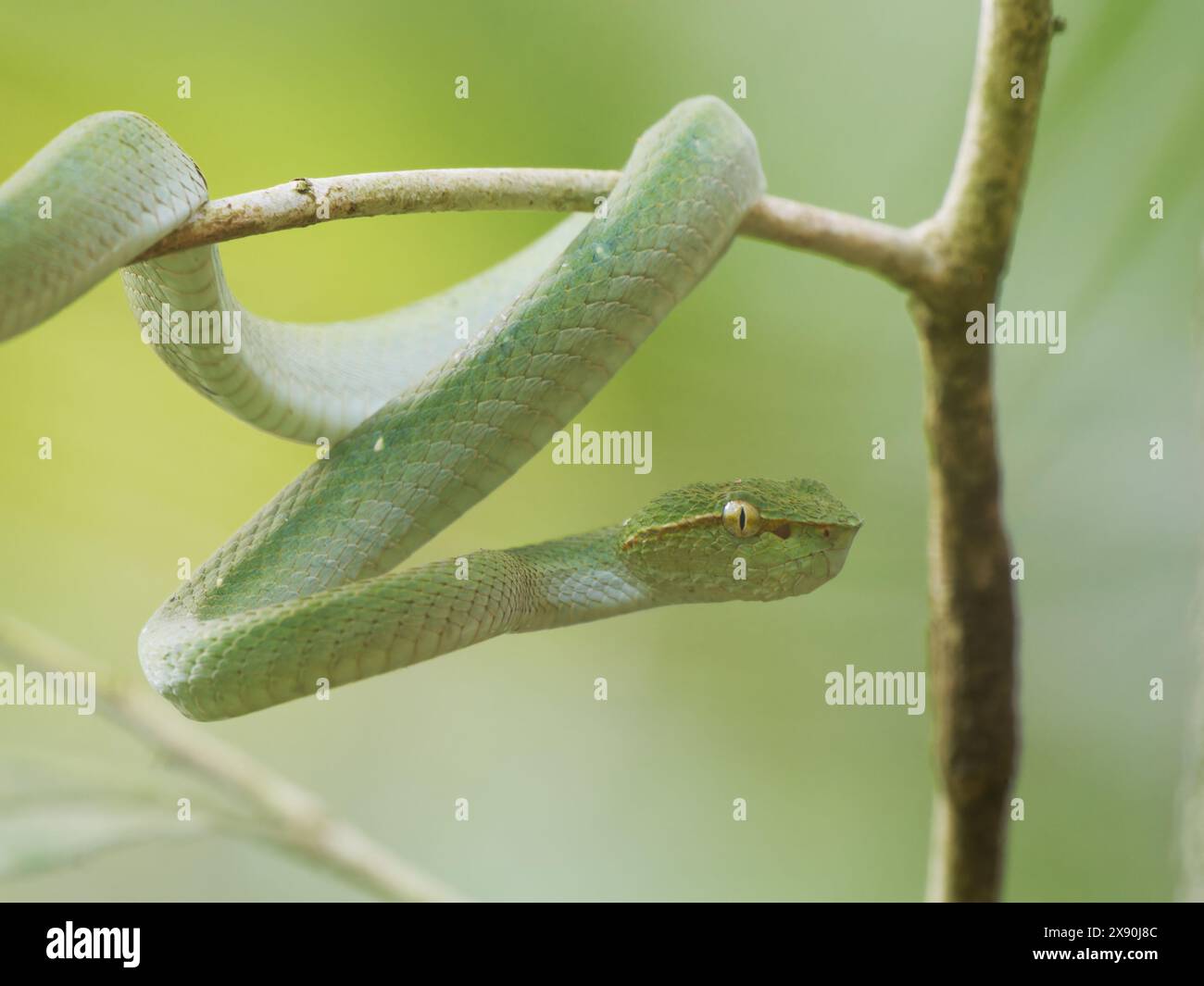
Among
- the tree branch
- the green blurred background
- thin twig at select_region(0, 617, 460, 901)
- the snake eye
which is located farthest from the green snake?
the green blurred background

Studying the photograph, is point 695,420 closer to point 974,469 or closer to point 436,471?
point 974,469

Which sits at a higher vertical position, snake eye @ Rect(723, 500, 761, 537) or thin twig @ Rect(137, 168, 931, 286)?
thin twig @ Rect(137, 168, 931, 286)

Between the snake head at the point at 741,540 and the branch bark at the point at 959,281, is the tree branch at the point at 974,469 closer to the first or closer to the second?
the branch bark at the point at 959,281

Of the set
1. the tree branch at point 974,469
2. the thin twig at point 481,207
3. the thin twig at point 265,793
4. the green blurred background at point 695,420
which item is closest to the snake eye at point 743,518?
Answer: the thin twig at point 481,207

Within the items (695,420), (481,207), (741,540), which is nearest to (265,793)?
(741,540)

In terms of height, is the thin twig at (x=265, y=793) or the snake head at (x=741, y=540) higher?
the snake head at (x=741, y=540)

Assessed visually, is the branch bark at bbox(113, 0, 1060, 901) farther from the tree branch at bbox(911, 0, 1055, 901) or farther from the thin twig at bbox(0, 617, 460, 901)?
the thin twig at bbox(0, 617, 460, 901)
